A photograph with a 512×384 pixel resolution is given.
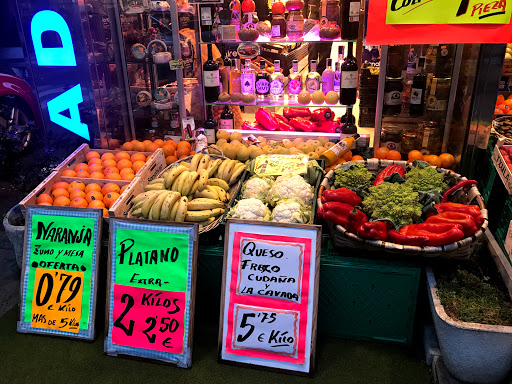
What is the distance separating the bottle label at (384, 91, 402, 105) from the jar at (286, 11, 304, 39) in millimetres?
932

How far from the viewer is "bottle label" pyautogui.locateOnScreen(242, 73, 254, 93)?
4082 millimetres

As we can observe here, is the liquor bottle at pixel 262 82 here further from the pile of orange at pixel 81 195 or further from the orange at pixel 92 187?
the orange at pixel 92 187

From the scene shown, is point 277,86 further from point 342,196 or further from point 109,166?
point 342,196

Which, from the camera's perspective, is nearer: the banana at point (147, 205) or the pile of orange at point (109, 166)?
the banana at point (147, 205)

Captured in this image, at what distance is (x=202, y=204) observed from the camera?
8.92ft

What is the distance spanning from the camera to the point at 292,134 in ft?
13.7

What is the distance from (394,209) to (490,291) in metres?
0.64

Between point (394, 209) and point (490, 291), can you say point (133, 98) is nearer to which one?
point (394, 209)

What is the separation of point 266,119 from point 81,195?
2061 millimetres

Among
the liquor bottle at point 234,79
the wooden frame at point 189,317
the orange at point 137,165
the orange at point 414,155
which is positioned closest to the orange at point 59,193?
the orange at point 137,165

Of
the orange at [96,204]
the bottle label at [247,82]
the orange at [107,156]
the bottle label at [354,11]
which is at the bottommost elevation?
the orange at [96,204]

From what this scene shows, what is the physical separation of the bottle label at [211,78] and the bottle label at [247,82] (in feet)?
0.79

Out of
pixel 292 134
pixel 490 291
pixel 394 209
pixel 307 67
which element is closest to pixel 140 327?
pixel 394 209

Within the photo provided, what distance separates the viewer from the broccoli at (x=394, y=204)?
7.64 ft
